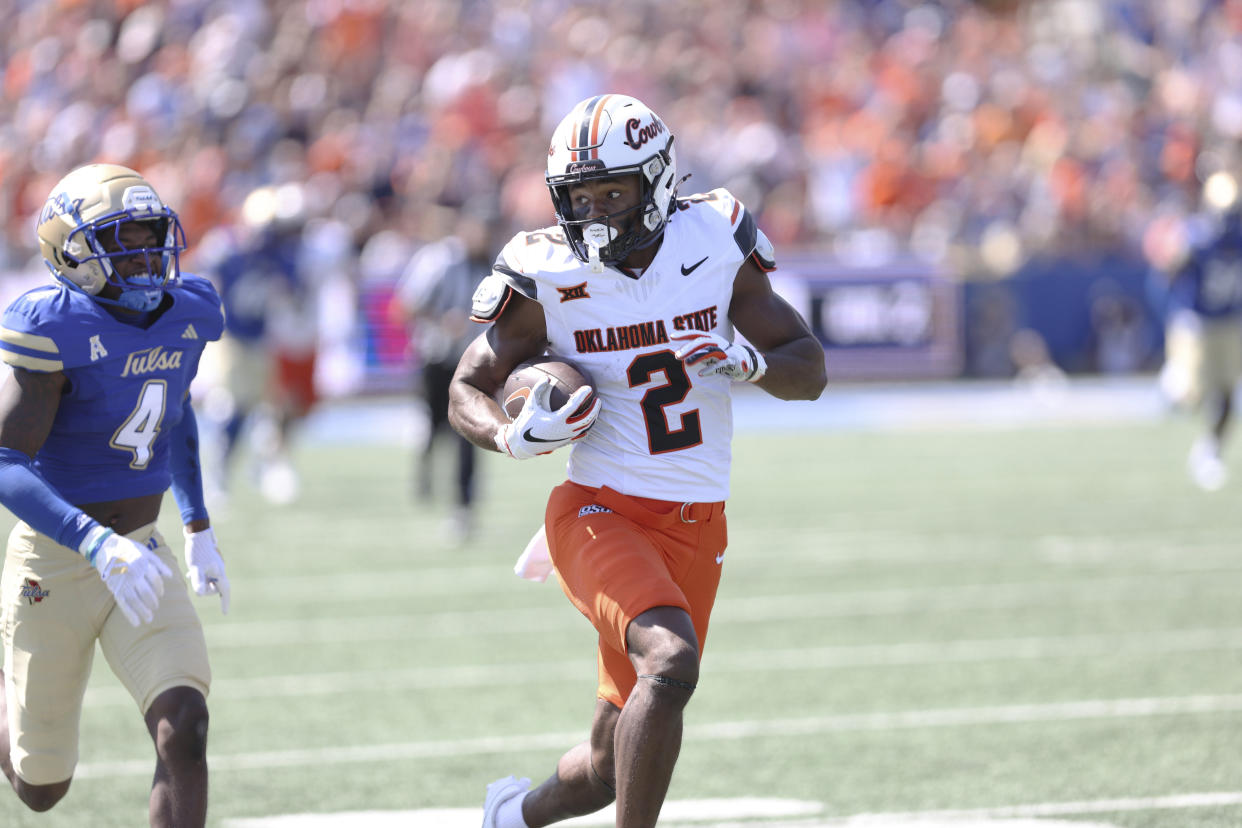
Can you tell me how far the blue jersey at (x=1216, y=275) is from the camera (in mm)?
12086

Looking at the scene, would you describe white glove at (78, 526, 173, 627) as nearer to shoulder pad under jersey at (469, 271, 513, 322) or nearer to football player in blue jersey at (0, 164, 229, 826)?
football player in blue jersey at (0, 164, 229, 826)

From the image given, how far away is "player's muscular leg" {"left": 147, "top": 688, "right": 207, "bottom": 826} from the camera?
3.76 meters

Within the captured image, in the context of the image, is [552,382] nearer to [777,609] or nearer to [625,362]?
[625,362]

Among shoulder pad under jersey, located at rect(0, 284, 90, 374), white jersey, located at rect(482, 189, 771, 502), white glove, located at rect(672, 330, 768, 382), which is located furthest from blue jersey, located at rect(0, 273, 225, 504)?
white glove, located at rect(672, 330, 768, 382)

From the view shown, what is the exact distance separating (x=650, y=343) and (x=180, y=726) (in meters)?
1.33

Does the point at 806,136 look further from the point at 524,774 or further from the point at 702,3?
the point at 524,774

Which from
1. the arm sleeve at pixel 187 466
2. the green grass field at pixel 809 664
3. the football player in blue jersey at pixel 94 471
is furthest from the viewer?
the green grass field at pixel 809 664

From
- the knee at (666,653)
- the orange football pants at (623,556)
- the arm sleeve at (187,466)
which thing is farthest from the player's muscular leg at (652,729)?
the arm sleeve at (187,466)

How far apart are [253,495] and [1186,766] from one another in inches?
332

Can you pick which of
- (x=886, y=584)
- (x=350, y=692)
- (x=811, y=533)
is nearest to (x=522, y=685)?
(x=350, y=692)

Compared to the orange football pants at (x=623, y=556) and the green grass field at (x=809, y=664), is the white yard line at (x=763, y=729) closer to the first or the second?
the green grass field at (x=809, y=664)

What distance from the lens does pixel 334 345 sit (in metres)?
16.1

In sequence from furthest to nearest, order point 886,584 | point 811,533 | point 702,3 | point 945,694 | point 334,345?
point 702,3 < point 334,345 < point 811,533 < point 886,584 < point 945,694

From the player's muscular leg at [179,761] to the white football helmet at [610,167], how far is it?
52.3 inches
